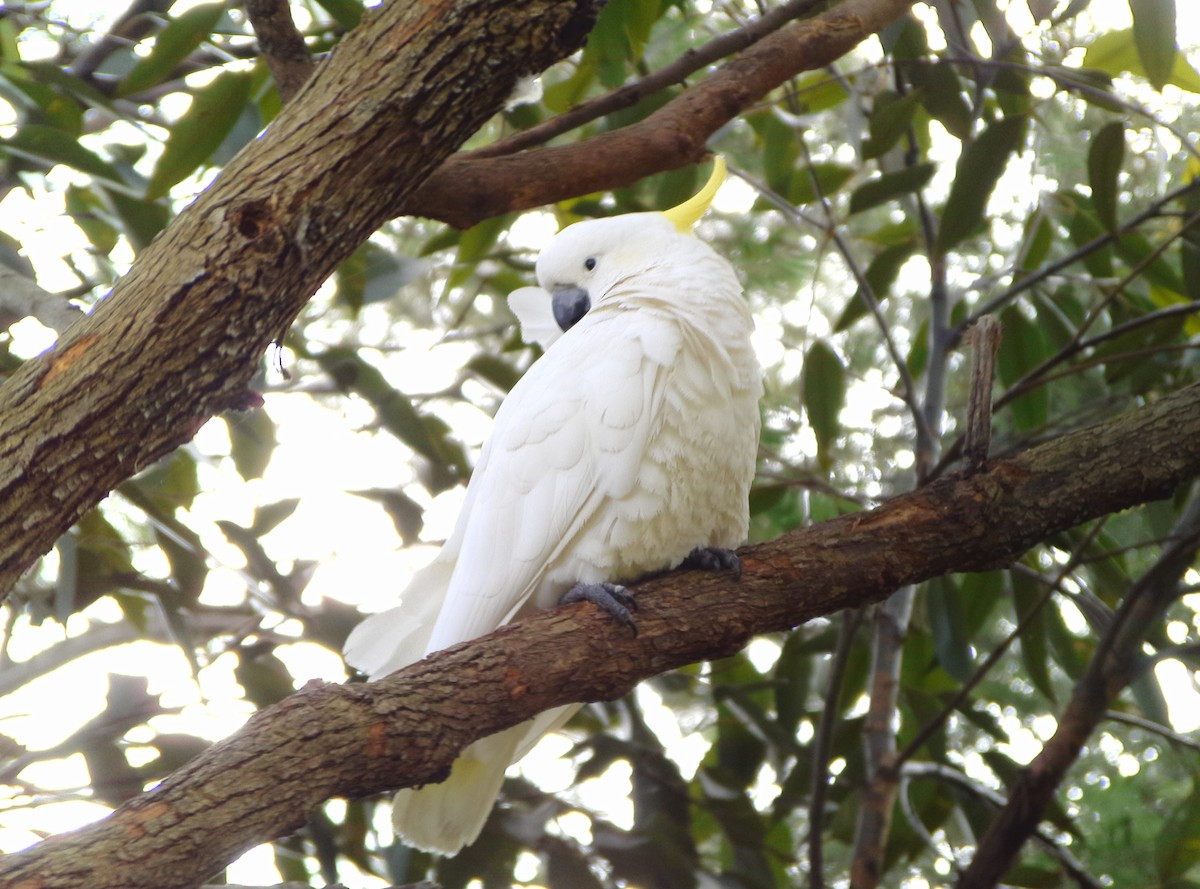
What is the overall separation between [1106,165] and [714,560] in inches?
40.1

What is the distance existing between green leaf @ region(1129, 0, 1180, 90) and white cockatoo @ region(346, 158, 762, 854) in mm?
661

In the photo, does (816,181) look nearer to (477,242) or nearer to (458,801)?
(477,242)

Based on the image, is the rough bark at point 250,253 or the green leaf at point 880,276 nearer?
the rough bark at point 250,253

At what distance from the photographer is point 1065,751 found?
5.81 feet

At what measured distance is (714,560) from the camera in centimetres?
149

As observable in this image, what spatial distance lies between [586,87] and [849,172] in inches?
20.8

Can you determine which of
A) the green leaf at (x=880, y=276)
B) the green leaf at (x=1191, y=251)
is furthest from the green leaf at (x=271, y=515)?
the green leaf at (x=1191, y=251)

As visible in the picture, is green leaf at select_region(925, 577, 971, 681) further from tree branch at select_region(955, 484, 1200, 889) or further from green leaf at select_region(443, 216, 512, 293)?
green leaf at select_region(443, 216, 512, 293)

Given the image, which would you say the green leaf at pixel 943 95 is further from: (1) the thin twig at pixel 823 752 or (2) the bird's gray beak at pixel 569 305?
(1) the thin twig at pixel 823 752

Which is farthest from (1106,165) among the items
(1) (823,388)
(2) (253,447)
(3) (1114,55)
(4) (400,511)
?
(2) (253,447)

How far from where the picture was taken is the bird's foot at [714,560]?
4.73 ft

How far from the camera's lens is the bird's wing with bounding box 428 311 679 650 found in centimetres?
149

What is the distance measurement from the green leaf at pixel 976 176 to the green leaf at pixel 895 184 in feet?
0.19

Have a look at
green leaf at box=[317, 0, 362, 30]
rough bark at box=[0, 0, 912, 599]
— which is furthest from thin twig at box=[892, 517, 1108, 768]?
green leaf at box=[317, 0, 362, 30]
